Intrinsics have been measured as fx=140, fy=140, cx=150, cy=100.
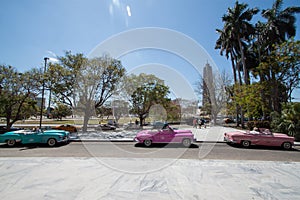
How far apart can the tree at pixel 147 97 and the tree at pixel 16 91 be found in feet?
38.9

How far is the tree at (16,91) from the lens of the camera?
14828 mm

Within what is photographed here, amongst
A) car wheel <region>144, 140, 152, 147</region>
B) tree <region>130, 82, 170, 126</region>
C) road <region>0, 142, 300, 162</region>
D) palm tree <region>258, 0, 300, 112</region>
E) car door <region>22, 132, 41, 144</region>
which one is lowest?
road <region>0, 142, 300, 162</region>

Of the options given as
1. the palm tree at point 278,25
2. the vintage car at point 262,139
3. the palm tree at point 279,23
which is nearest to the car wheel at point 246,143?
the vintage car at point 262,139

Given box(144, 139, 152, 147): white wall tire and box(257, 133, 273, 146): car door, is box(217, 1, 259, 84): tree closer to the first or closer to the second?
box(257, 133, 273, 146): car door

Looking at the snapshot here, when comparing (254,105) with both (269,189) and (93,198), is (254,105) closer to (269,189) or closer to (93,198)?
(269,189)

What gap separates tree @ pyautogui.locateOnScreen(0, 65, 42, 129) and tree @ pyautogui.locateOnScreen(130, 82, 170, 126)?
38.9 ft

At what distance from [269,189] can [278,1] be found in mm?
25798

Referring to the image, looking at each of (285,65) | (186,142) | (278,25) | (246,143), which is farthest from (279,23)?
(186,142)

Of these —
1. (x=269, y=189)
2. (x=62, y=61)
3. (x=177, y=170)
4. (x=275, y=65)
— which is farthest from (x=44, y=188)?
(x=275, y=65)

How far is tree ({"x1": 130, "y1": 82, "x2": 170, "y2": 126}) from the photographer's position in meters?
20.6

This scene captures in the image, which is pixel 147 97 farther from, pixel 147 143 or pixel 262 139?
pixel 262 139

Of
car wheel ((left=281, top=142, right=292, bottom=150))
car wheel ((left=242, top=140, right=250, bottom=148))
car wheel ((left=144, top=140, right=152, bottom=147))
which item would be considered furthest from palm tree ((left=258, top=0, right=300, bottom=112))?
car wheel ((left=144, top=140, right=152, bottom=147))

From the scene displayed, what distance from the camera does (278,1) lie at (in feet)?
61.7

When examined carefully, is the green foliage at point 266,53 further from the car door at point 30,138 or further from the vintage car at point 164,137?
the car door at point 30,138
